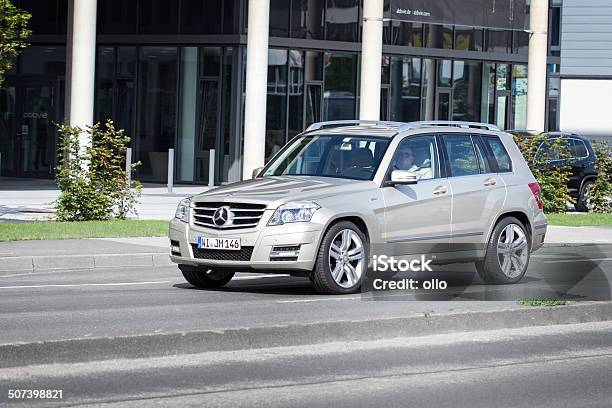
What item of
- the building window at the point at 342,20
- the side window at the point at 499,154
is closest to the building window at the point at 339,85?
the building window at the point at 342,20

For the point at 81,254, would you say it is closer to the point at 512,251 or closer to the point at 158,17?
the point at 512,251

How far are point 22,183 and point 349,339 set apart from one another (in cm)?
2657

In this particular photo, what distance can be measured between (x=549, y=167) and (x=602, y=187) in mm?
2133

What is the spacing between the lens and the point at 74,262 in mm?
17297

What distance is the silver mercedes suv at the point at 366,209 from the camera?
1321 cm

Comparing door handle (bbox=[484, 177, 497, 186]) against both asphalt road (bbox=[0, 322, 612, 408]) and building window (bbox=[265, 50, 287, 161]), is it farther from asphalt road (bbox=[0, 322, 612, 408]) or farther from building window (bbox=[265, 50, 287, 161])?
building window (bbox=[265, 50, 287, 161])

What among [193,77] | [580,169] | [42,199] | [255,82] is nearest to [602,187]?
[580,169]

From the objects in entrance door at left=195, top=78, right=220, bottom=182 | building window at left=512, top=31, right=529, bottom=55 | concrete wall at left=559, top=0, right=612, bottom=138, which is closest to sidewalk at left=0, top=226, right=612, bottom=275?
entrance door at left=195, top=78, right=220, bottom=182

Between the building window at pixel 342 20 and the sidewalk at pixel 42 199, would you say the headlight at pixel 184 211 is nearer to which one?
the sidewalk at pixel 42 199

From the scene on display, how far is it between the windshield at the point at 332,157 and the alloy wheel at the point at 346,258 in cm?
88

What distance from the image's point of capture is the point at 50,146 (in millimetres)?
38625

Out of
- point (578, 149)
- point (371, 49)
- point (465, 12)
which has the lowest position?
point (578, 149)

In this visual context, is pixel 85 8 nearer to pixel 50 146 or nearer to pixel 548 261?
pixel 50 146

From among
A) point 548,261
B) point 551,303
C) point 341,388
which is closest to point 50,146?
point 548,261
